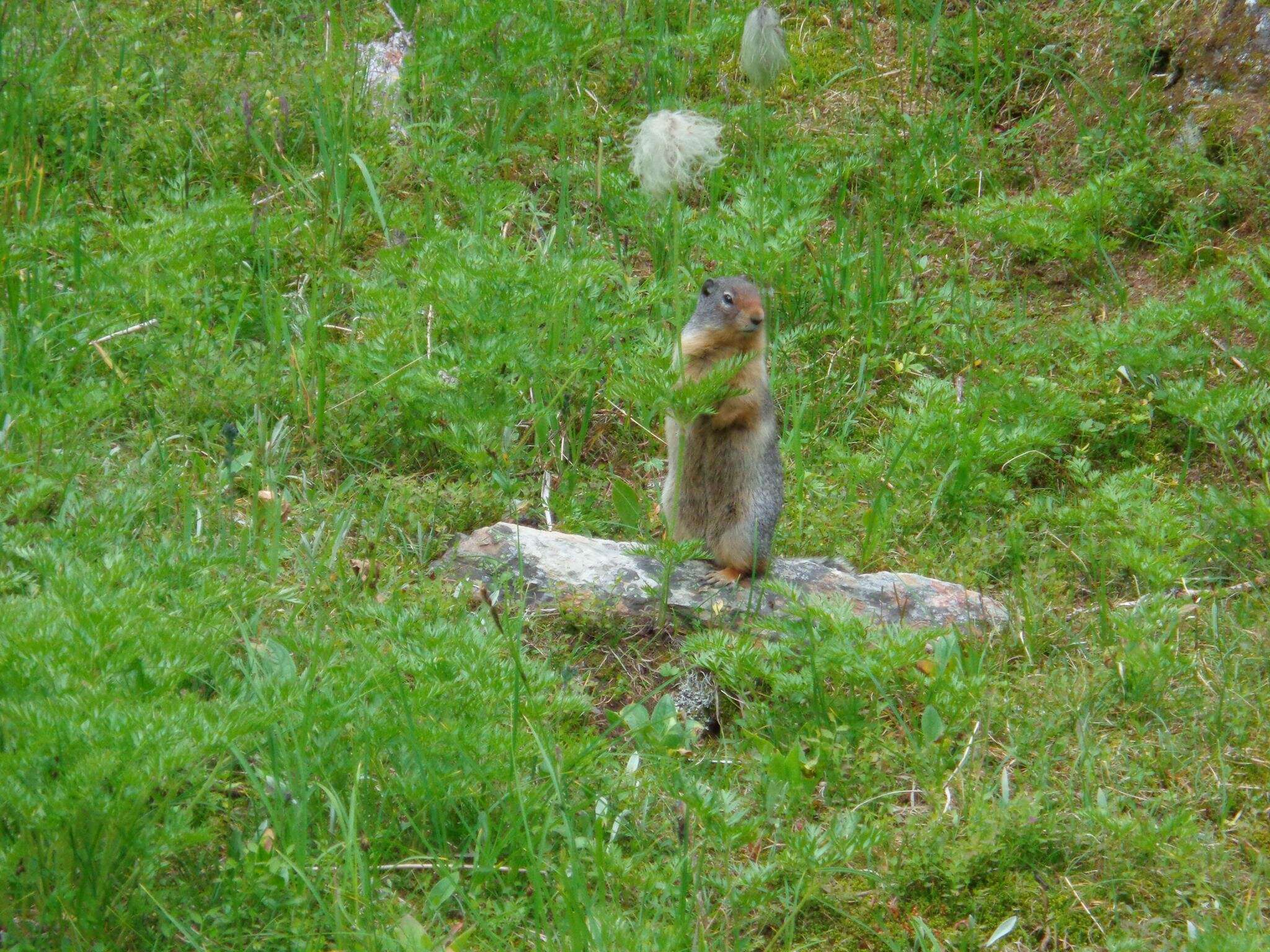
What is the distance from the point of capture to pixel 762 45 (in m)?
4.90

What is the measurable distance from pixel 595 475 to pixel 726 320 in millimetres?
927

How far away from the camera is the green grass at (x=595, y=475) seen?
113 inches

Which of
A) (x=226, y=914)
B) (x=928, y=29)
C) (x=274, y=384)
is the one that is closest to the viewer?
(x=226, y=914)

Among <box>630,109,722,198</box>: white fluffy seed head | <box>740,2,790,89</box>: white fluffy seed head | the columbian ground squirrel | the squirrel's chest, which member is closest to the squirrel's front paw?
the columbian ground squirrel

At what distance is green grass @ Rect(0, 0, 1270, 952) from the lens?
288cm

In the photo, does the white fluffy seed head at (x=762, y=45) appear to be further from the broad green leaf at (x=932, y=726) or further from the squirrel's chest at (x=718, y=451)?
the broad green leaf at (x=932, y=726)

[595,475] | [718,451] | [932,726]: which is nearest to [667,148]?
[718,451]

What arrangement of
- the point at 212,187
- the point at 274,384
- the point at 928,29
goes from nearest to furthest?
the point at 274,384 → the point at 212,187 → the point at 928,29

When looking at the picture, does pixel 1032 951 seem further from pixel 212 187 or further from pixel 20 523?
pixel 212 187

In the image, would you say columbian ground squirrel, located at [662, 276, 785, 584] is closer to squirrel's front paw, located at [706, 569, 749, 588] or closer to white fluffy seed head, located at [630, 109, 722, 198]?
squirrel's front paw, located at [706, 569, 749, 588]

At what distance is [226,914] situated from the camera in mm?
2756

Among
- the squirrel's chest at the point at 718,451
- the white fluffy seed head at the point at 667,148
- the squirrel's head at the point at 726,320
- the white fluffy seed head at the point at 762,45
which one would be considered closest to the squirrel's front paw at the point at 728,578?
the squirrel's chest at the point at 718,451

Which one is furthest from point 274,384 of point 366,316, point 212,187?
point 212,187

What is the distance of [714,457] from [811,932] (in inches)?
74.7
